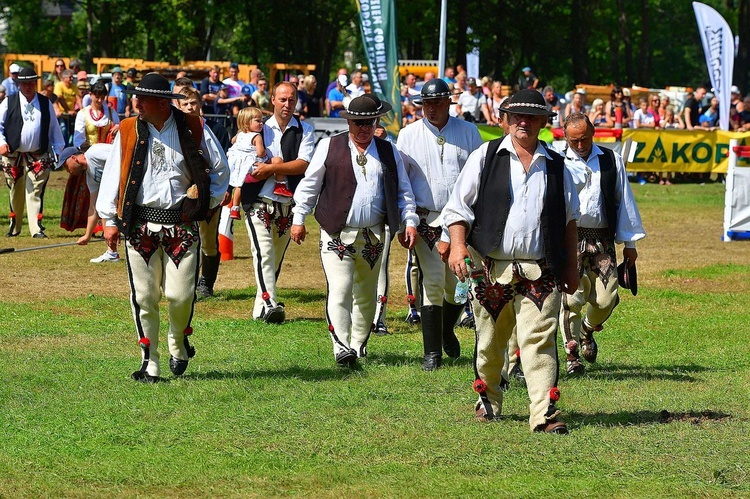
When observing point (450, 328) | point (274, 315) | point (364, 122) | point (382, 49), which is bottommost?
point (274, 315)

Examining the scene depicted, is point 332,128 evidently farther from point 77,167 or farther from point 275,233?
point 275,233

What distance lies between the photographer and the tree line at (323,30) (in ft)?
151

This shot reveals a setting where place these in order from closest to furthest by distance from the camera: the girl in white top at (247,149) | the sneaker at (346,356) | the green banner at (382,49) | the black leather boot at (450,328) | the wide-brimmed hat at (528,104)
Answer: the wide-brimmed hat at (528,104), the sneaker at (346,356), the black leather boot at (450,328), the girl in white top at (247,149), the green banner at (382,49)

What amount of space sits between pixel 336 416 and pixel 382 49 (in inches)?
652

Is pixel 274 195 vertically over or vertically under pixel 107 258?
over

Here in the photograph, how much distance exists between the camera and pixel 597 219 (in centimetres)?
938

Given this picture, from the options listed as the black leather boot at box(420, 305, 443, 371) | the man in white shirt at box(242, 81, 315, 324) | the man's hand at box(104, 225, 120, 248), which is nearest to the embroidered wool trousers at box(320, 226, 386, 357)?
the black leather boot at box(420, 305, 443, 371)

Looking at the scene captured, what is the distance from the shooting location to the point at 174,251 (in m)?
8.77

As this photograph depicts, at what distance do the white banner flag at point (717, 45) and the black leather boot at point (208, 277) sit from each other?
12.2 m

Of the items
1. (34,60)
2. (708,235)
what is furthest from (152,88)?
(34,60)

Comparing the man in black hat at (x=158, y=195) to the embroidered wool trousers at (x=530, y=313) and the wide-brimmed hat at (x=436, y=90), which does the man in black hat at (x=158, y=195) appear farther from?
the embroidered wool trousers at (x=530, y=313)

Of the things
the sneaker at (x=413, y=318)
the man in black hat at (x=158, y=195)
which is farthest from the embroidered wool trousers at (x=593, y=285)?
the man in black hat at (x=158, y=195)

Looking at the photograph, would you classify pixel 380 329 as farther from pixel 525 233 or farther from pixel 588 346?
pixel 525 233

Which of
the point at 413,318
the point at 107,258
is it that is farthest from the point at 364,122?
the point at 107,258
